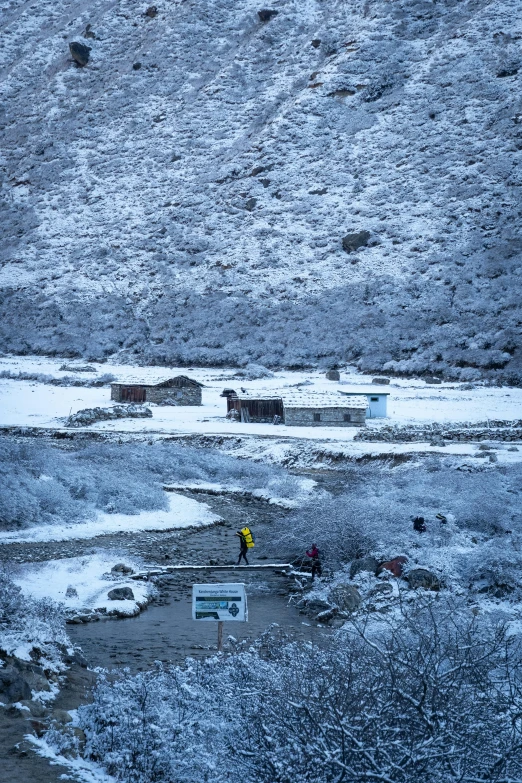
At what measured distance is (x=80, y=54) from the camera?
316 ft

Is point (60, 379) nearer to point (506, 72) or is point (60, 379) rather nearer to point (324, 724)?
point (324, 724)

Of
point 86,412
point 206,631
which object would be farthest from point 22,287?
point 206,631

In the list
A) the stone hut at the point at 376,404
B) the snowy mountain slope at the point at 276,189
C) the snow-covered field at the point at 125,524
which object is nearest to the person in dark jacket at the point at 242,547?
the snow-covered field at the point at 125,524

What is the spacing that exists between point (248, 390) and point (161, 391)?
5048 millimetres

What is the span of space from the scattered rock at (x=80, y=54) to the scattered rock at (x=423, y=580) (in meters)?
97.3

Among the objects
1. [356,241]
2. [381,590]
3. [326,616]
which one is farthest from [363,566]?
[356,241]

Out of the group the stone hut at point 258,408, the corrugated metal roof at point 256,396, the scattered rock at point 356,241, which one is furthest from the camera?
the scattered rock at point 356,241

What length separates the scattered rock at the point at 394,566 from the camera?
14074 mm

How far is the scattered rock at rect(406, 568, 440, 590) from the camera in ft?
43.4

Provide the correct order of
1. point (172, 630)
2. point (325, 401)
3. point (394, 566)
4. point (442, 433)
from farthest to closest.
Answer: point (325, 401), point (442, 433), point (394, 566), point (172, 630)

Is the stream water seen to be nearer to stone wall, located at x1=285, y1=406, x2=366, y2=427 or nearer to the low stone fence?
the low stone fence

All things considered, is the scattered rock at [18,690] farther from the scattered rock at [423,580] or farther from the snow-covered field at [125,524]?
the snow-covered field at [125,524]

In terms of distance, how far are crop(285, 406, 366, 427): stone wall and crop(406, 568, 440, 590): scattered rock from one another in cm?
2129

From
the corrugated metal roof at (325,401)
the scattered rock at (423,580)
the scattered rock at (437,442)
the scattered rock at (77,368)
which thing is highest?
the scattered rock at (77,368)
